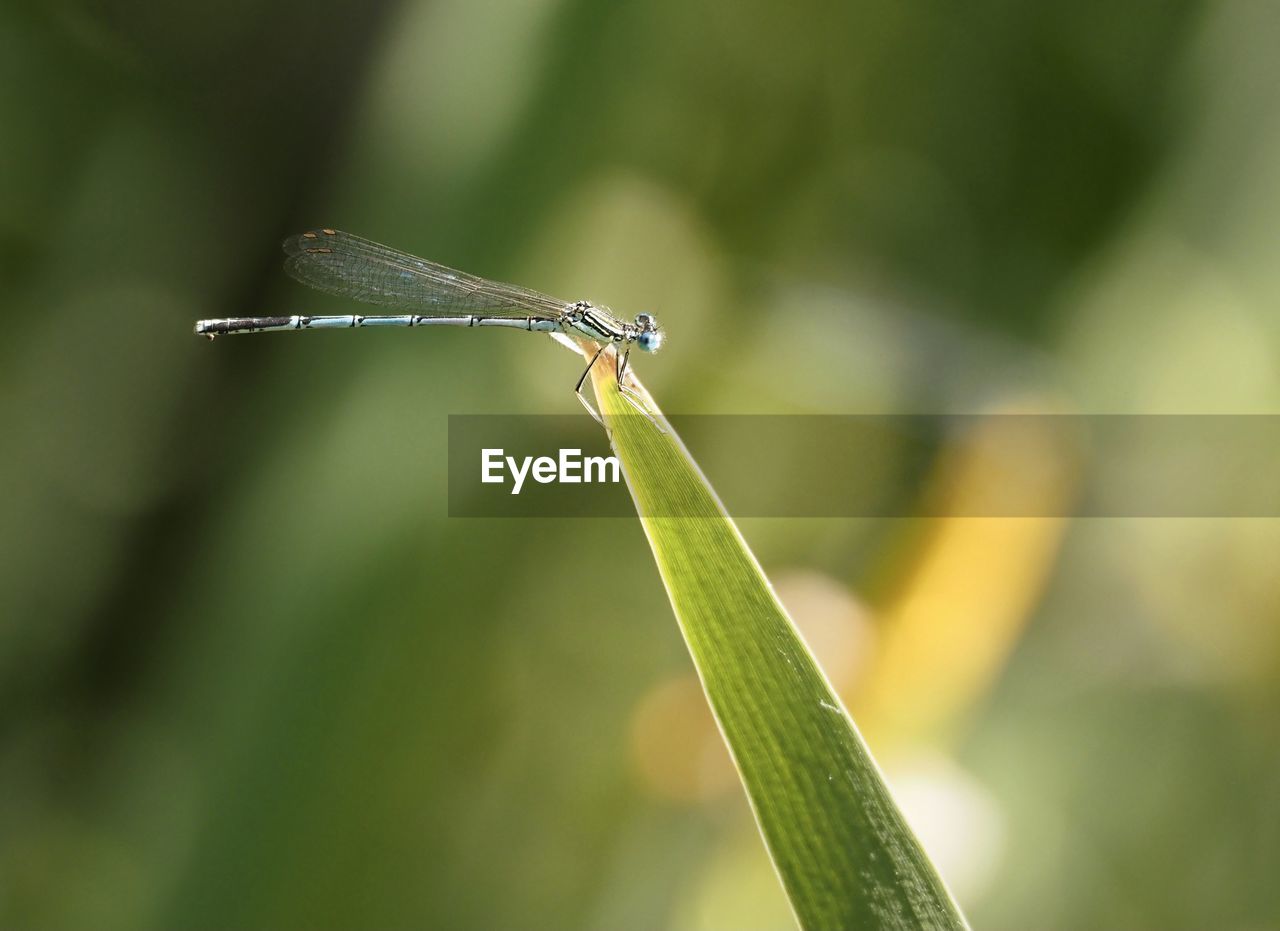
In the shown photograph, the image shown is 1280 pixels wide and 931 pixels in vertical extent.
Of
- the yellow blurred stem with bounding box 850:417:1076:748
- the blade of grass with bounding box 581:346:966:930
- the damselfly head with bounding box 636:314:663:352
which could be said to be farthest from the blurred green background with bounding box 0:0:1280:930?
the blade of grass with bounding box 581:346:966:930

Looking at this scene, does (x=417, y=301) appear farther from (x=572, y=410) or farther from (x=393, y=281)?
(x=572, y=410)

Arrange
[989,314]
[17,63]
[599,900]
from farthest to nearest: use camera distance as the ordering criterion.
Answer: [989,314], [17,63], [599,900]

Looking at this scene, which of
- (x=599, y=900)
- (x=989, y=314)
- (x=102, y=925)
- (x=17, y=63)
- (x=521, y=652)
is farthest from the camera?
(x=989, y=314)

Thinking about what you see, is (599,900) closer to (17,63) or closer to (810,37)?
(810,37)

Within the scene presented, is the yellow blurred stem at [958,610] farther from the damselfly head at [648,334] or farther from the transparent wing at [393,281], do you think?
the transparent wing at [393,281]

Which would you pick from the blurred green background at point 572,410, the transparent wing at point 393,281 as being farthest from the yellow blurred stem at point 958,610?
the transparent wing at point 393,281

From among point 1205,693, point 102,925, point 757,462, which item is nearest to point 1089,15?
point 757,462

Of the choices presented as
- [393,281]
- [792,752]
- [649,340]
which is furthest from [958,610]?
[393,281]
